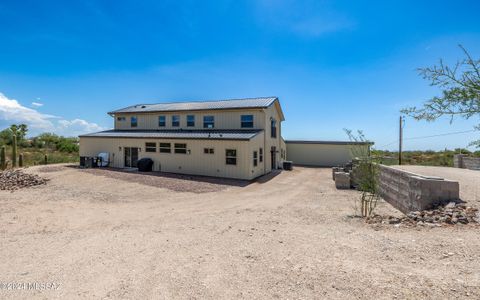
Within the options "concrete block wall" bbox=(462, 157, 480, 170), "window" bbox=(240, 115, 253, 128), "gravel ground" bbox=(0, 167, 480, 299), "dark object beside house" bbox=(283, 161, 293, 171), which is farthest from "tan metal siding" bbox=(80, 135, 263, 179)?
"concrete block wall" bbox=(462, 157, 480, 170)

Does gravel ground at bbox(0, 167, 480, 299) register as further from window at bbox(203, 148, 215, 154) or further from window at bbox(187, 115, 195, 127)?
window at bbox(187, 115, 195, 127)

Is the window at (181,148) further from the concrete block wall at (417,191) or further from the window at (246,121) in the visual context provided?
the concrete block wall at (417,191)

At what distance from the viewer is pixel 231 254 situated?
4.61 metres

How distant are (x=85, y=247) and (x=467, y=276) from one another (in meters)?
6.95

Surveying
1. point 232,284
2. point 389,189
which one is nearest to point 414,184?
point 389,189

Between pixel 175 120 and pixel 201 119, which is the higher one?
pixel 175 120

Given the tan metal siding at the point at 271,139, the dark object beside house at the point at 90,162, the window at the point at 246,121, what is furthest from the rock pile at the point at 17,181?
the tan metal siding at the point at 271,139

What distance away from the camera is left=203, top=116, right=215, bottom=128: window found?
2075 cm

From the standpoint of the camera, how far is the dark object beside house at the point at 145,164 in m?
19.1

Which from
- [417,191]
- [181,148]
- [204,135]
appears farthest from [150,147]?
[417,191]

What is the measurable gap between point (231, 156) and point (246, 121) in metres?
4.23

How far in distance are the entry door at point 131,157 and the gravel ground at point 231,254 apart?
1210 centimetres

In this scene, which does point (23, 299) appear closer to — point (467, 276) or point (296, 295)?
point (296, 295)

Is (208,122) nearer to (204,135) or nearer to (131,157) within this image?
(204,135)
